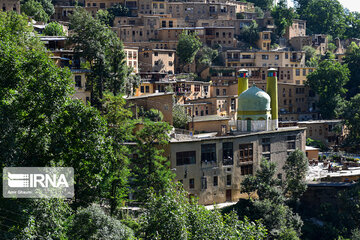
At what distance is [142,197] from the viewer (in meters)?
44.7

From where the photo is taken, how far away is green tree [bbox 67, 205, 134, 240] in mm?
34938

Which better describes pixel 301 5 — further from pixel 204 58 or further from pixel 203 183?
pixel 203 183

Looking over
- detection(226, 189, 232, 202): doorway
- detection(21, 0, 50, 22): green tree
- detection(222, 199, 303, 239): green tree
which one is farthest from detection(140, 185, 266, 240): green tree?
detection(21, 0, 50, 22): green tree

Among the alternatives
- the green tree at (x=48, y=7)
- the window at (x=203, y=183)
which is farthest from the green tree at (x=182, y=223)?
the green tree at (x=48, y=7)

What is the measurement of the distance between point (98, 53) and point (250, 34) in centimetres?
4758

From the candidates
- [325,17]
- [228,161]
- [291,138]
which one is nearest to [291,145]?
[291,138]

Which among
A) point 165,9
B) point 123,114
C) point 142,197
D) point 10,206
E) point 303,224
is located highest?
point 165,9

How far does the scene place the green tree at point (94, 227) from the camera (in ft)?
115

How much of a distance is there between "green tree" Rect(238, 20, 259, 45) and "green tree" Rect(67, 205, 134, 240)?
6863 centimetres

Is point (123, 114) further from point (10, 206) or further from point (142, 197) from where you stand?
point (10, 206)

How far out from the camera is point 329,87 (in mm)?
85250

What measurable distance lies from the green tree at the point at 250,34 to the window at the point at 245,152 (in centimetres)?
4532

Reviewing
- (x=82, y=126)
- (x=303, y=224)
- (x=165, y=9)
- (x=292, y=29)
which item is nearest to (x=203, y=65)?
(x=165, y=9)

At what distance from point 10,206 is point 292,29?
85171mm
